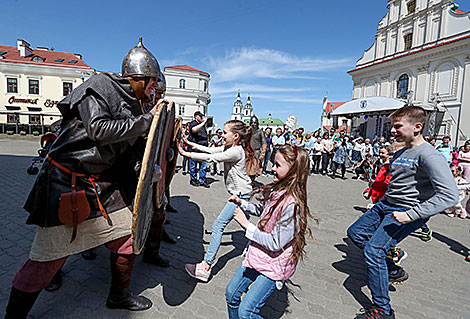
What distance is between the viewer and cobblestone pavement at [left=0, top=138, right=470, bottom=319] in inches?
87.4

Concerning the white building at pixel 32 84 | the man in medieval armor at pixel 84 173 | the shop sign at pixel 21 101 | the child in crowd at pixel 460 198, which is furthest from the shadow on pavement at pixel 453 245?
the shop sign at pixel 21 101

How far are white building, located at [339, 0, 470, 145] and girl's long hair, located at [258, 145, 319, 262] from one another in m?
19.0

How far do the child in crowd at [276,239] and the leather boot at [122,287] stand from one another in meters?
0.82

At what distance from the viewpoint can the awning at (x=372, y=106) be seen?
17344 millimetres

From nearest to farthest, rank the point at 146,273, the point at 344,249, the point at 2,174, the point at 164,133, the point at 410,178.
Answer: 1. the point at 164,133
2. the point at 410,178
3. the point at 146,273
4. the point at 344,249
5. the point at 2,174

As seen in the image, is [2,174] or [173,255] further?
[2,174]

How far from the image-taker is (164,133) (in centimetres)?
188

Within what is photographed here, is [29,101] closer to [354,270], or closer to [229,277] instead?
[229,277]

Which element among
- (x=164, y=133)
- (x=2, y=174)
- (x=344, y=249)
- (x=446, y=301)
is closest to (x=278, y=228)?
(x=164, y=133)

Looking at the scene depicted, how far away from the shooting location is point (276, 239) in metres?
1.66

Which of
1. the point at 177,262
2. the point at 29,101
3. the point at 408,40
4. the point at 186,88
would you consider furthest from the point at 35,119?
the point at 408,40

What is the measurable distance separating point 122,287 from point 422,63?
27.5m

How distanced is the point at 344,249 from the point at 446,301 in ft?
4.12

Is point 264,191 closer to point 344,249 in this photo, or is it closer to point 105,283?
point 105,283
